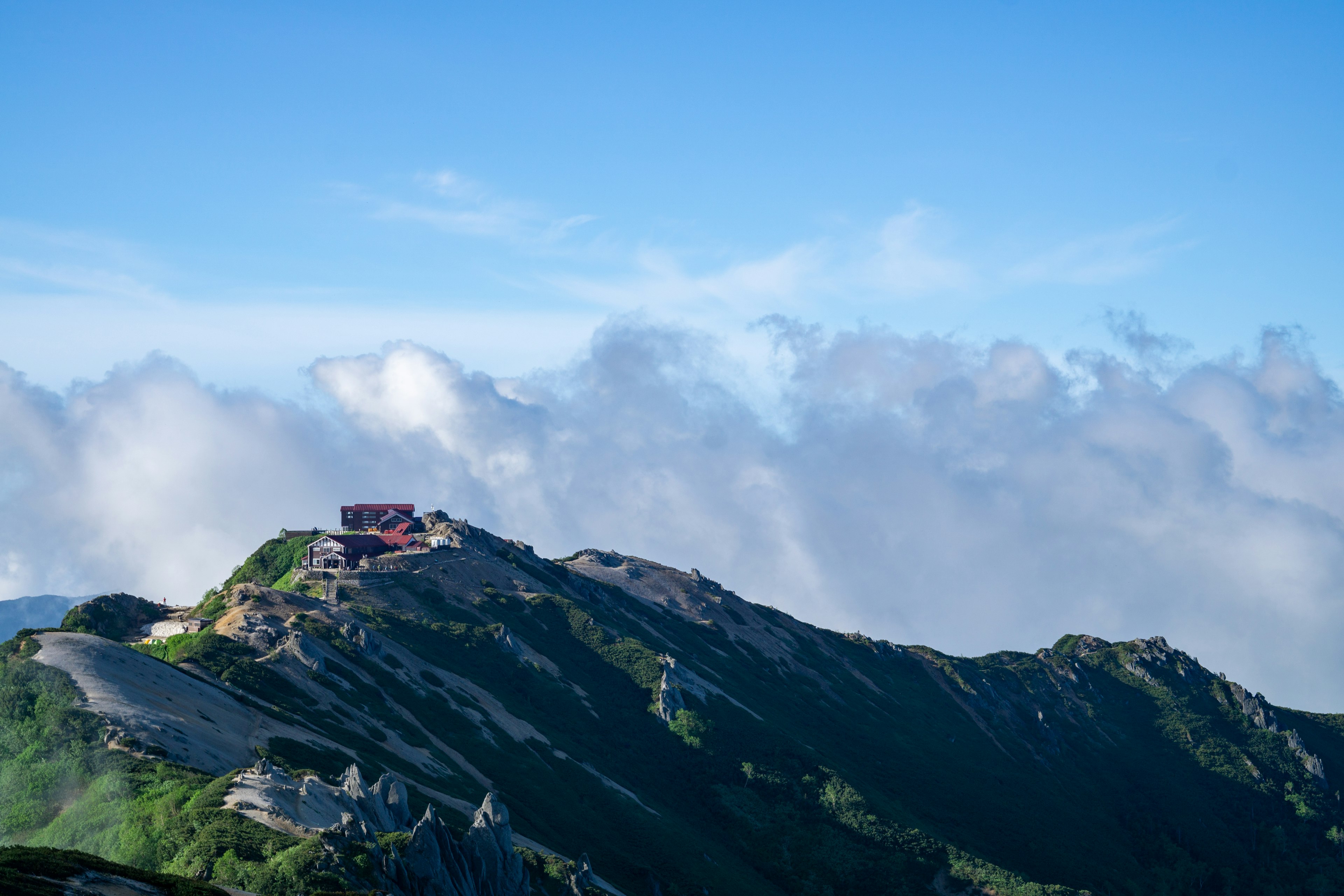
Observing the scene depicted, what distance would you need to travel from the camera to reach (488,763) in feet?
363

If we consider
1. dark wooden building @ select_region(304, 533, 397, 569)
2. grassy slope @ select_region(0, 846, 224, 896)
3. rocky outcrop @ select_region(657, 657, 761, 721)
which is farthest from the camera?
dark wooden building @ select_region(304, 533, 397, 569)

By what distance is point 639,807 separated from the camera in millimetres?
118438

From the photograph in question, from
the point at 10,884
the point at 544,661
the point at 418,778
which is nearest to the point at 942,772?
the point at 544,661

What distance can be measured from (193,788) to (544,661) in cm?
8757

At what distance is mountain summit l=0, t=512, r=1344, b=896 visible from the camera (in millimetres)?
64500

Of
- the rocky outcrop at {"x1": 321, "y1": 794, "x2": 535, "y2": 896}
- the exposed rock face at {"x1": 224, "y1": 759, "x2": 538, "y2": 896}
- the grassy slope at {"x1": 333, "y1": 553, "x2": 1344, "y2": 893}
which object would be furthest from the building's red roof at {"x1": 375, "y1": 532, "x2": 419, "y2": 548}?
the exposed rock face at {"x1": 224, "y1": 759, "x2": 538, "y2": 896}

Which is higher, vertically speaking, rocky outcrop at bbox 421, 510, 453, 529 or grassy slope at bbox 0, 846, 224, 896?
rocky outcrop at bbox 421, 510, 453, 529

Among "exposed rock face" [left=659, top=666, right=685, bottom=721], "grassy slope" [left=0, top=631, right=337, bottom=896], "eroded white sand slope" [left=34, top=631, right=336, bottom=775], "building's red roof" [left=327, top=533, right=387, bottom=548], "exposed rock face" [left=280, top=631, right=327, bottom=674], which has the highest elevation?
"building's red roof" [left=327, top=533, right=387, bottom=548]

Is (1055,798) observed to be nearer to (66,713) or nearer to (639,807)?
(639,807)

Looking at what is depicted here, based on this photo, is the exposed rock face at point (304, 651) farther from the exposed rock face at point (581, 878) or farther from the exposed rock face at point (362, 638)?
the exposed rock face at point (581, 878)

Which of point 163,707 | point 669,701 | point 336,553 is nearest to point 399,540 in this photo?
point 336,553

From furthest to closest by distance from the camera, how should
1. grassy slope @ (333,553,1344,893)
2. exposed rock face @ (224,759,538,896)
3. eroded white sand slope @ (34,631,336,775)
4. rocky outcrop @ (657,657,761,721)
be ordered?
rocky outcrop @ (657,657,761,721)
grassy slope @ (333,553,1344,893)
eroded white sand slope @ (34,631,336,775)
exposed rock face @ (224,759,538,896)

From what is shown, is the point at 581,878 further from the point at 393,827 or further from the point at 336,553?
the point at 336,553

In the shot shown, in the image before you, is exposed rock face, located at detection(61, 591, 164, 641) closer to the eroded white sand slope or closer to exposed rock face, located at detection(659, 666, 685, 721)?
the eroded white sand slope
